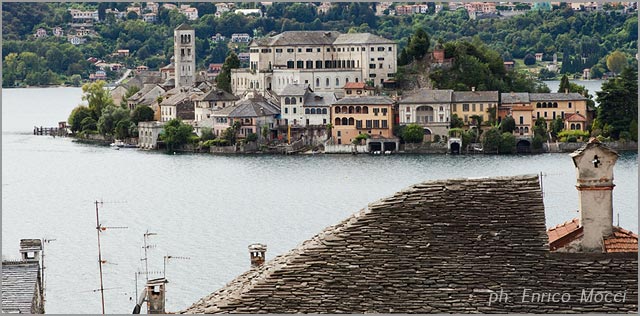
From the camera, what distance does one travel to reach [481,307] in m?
8.59

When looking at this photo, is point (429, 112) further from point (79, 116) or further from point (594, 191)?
point (594, 191)

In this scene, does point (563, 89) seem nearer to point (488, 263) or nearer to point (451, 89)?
point (451, 89)

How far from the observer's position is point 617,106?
62.1m

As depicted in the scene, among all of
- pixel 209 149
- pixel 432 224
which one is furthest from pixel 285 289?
pixel 209 149

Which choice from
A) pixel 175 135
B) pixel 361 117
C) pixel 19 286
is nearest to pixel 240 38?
pixel 175 135

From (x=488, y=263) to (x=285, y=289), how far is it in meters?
→ 1.01

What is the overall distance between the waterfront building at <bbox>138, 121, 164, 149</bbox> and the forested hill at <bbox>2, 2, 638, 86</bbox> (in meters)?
35.9

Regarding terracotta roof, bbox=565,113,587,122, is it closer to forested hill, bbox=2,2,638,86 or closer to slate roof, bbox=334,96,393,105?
slate roof, bbox=334,96,393,105

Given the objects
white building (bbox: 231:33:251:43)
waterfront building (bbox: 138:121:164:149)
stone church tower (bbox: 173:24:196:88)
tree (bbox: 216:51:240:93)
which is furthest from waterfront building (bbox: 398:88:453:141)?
white building (bbox: 231:33:251:43)

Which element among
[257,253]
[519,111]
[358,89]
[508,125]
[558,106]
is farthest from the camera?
[358,89]

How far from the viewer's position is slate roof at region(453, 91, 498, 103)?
6519cm

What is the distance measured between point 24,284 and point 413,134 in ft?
160

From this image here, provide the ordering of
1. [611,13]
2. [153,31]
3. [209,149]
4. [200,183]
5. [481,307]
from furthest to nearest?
[153,31]
[611,13]
[209,149]
[200,183]
[481,307]

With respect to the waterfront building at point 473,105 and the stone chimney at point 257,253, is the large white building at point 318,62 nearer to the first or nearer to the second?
the waterfront building at point 473,105
